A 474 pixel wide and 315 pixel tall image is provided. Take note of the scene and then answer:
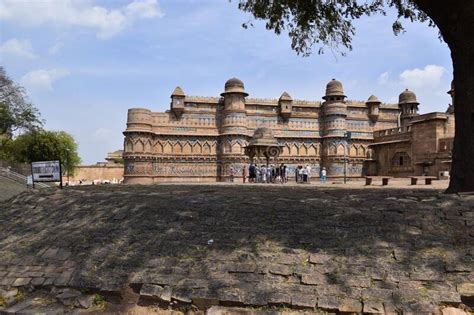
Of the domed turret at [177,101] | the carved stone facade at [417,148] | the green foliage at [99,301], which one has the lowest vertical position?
the green foliage at [99,301]

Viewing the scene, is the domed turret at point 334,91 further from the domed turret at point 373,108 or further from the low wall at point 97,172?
the low wall at point 97,172

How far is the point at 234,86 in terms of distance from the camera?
42.6 meters

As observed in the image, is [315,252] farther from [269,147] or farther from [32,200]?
[269,147]

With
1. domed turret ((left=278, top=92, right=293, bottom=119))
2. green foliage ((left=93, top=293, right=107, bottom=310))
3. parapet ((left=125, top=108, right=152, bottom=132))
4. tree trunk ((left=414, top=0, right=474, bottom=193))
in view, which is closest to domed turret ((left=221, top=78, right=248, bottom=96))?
domed turret ((left=278, top=92, right=293, bottom=119))

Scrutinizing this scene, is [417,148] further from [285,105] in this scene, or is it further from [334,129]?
[285,105]

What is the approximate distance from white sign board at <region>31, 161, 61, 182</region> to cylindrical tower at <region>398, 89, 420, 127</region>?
139ft

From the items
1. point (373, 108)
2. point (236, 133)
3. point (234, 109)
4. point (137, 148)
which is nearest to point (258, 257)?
point (137, 148)

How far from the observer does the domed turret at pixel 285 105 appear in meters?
44.3

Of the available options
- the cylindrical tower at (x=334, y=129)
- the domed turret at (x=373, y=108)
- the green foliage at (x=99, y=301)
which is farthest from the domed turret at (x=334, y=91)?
the green foliage at (x=99, y=301)

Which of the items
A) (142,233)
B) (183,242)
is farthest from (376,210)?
(142,233)

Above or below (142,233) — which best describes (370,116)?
above

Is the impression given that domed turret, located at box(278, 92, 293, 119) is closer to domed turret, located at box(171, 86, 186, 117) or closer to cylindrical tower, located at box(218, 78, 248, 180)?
cylindrical tower, located at box(218, 78, 248, 180)

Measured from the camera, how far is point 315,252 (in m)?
5.96

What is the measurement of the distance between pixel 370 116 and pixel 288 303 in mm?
43882
